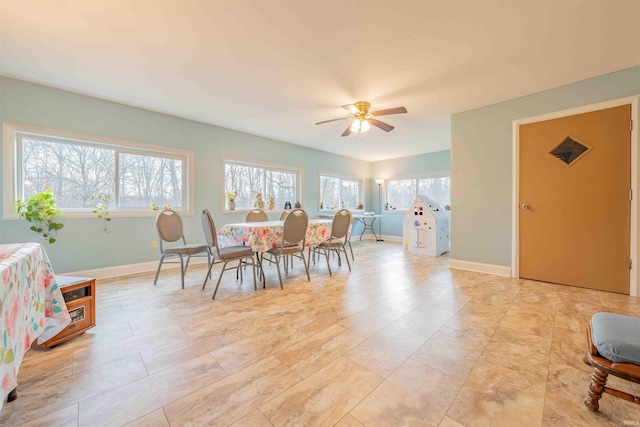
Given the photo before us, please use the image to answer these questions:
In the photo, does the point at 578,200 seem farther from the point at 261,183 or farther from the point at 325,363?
the point at 261,183

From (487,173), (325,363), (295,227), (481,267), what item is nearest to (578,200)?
(487,173)

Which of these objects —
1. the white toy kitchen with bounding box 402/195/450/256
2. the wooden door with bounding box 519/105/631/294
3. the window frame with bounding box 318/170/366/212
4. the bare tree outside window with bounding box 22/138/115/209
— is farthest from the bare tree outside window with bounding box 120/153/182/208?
the wooden door with bounding box 519/105/631/294

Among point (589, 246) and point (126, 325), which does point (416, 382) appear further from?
point (589, 246)

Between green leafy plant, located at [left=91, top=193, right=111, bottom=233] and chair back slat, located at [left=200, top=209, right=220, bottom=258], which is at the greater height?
green leafy plant, located at [left=91, top=193, right=111, bottom=233]

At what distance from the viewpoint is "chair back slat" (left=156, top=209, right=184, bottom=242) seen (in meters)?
3.05

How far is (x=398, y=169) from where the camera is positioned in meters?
6.88

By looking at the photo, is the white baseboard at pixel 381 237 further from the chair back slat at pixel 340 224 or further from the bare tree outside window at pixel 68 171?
the bare tree outside window at pixel 68 171

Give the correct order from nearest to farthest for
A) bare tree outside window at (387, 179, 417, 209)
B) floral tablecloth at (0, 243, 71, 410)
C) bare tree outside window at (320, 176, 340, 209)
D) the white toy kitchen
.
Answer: floral tablecloth at (0, 243, 71, 410), the white toy kitchen, bare tree outside window at (320, 176, 340, 209), bare tree outside window at (387, 179, 417, 209)

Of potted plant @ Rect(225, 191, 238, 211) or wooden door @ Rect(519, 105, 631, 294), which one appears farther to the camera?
potted plant @ Rect(225, 191, 238, 211)

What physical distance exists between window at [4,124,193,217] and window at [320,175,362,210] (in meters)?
3.25

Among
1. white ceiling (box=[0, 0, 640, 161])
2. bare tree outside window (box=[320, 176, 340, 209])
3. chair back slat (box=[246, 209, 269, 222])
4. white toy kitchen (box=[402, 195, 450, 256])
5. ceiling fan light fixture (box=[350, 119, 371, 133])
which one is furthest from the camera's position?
bare tree outside window (box=[320, 176, 340, 209])

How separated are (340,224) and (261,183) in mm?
2247

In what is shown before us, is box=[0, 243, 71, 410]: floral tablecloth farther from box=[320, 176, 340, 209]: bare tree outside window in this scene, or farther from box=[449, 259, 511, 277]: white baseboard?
box=[320, 176, 340, 209]: bare tree outside window

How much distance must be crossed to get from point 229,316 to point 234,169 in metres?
3.15
